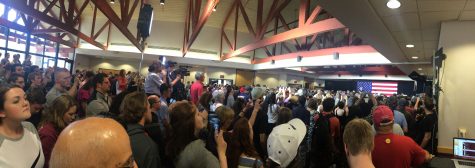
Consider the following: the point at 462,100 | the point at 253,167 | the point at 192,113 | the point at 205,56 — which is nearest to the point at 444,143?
the point at 462,100

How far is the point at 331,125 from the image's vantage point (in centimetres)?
468

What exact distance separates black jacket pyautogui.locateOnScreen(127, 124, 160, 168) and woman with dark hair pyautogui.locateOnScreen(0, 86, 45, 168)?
529 millimetres

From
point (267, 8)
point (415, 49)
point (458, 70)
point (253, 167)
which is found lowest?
point (253, 167)

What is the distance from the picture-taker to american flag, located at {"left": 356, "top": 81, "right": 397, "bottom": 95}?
2136cm

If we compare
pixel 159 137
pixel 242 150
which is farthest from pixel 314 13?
pixel 159 137

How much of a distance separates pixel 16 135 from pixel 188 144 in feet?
3.39

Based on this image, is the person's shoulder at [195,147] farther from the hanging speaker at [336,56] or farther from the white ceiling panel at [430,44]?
the hanging speaker at [336,56]

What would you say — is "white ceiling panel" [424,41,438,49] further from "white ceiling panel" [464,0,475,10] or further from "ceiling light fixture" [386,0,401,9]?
"ceiling light fixture" [386,0,401,9]

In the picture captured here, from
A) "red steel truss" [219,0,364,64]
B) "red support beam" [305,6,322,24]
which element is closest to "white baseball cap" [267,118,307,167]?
"red steel truss" [219,0,364,64]

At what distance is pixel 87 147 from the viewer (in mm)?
770

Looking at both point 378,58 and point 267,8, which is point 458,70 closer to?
point 378,58

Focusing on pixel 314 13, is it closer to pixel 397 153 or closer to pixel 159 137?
pixel 397 153

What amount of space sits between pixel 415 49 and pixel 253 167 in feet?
21.3

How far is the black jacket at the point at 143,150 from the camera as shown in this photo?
1971 millimetres
